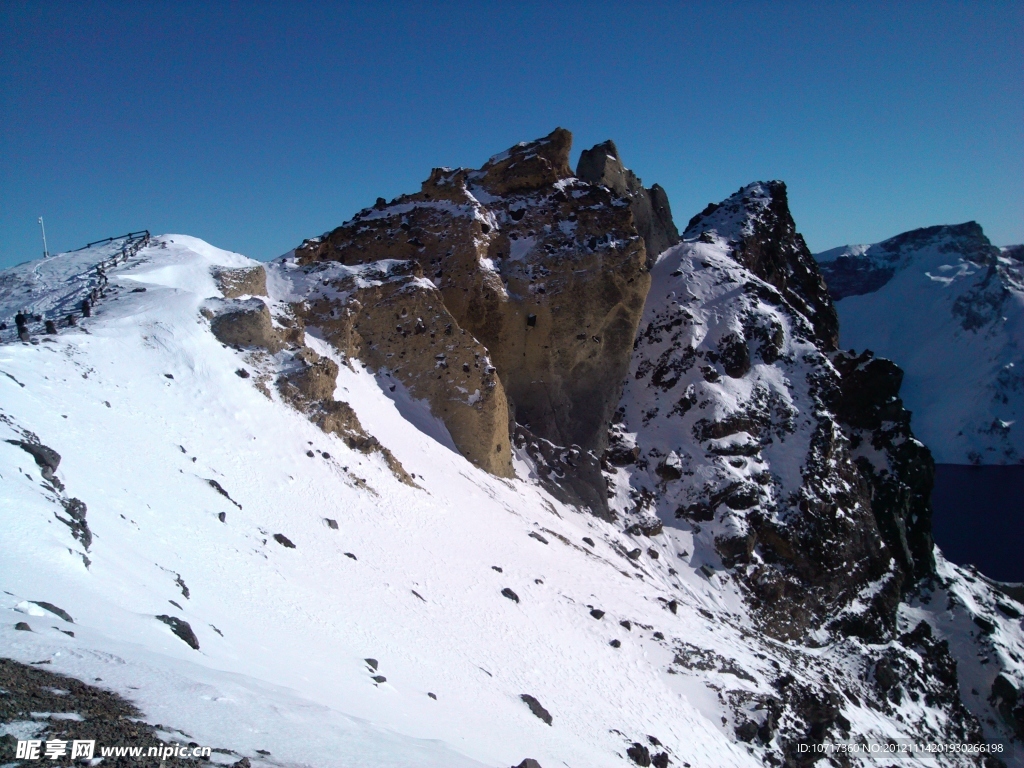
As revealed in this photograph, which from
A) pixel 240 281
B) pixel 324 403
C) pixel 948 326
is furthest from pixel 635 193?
pixel 948 326

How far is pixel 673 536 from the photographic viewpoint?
41.8 m

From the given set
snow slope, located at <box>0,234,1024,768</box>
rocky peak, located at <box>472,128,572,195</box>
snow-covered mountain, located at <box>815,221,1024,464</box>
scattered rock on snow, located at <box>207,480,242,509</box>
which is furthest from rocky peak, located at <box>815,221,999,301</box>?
scattered rock on snow, located at <box>207,480,242,509</box>

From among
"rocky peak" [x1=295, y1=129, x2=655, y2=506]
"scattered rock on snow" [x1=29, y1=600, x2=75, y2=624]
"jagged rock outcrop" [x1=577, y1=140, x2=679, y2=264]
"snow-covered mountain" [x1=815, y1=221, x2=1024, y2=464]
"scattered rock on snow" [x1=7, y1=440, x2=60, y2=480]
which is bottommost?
"scattered rock on snow" [x1=29, y1=600, x2=75, y2=624]

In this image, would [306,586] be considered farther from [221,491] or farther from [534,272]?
[534,272]

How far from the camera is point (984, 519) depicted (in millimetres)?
81000

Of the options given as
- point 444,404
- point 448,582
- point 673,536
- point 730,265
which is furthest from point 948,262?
point 448,582

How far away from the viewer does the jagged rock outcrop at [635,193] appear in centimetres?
5950

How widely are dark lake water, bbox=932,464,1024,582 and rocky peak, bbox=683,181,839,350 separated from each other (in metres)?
29.3

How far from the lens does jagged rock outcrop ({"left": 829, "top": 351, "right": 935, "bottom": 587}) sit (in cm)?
4738

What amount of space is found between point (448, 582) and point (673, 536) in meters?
24.2

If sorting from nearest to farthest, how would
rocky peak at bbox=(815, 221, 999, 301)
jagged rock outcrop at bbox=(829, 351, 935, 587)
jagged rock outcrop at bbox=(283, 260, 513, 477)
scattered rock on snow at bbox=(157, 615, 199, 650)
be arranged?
scattered rock on snow at bbox=(157, 615, 199, 650)
jagged rock outcrop at bbox=(283, 260, 513, 477)
jagged rock outcrop at bbox=(829, 351, 935, 587)
rocky peak at bbox=(815, 221, 999, 301)

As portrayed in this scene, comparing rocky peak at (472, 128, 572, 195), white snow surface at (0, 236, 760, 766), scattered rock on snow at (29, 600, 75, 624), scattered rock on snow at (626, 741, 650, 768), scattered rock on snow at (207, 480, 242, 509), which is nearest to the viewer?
scattered rock on snow at (29, 600, 75, 624)

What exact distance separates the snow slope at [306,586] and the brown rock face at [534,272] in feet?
32.4

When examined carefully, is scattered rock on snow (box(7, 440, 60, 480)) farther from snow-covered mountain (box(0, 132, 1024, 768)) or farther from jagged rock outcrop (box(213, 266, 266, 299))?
jagged rock outcrop (box(213, 266, 266, 299))
